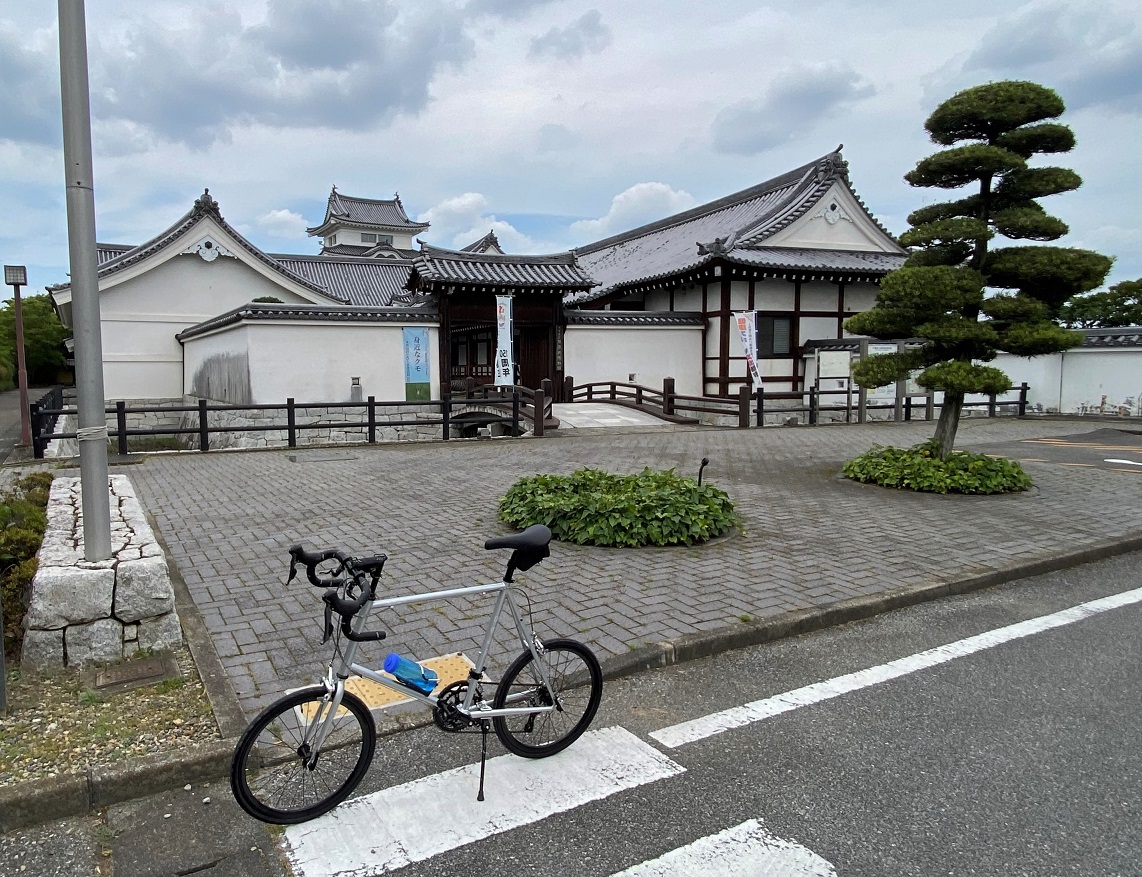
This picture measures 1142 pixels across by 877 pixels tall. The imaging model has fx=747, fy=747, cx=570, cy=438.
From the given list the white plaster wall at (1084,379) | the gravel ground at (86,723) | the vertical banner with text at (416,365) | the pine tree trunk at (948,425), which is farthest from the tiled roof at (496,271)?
the gravel ground at (86,723)

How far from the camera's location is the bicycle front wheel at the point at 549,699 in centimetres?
330

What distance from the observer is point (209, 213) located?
24094 mm

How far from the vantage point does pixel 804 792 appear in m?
3.06

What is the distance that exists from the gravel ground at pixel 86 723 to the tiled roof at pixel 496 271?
50.1ft

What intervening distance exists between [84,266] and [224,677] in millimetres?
2297

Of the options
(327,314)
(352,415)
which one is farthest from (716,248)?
(352,415)

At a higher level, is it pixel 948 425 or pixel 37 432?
pixel 948 425

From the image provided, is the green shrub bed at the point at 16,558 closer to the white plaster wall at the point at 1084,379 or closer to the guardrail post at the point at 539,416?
the guardrail post at the point at 539,416

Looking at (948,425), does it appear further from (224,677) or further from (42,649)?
(42,649)

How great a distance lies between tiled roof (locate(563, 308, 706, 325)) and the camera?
2097 centimetres

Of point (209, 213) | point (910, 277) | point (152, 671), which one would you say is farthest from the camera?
point (209, 213)

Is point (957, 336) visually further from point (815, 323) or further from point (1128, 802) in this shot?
point (815, 323)

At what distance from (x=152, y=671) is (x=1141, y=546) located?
820 cm

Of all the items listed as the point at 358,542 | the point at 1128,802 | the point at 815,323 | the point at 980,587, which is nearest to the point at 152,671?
the point at 358,542
